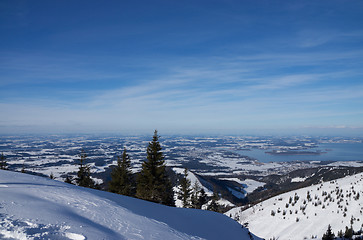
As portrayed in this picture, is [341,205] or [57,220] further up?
[57,220]

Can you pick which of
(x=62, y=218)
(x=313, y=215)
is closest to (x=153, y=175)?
(x=313, y=215)

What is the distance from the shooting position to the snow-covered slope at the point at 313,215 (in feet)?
51.5

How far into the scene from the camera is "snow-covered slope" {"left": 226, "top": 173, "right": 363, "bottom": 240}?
15695 millimetres

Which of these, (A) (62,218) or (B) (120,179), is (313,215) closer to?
(A) (62,218)

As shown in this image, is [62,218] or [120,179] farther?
[120,179]

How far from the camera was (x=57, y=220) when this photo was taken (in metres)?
4.56

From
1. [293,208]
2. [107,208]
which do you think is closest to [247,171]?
[293,208]

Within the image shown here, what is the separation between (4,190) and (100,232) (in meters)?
3.53

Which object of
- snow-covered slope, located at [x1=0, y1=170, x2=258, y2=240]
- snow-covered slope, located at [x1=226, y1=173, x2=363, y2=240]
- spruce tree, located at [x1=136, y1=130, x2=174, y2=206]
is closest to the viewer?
snow-covered slope, located at [x1=0, y1=170, x2=258, y2=240]

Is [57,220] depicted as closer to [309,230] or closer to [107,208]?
[107,208]

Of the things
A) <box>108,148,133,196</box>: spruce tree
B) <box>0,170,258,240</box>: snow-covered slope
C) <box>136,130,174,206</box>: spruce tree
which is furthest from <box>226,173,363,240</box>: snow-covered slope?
<box>108,148,133,196</box>: spruce tree

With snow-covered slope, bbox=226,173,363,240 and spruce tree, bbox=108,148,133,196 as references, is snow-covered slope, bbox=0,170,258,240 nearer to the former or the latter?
snow-covered slope, bbox=226,173,363,240

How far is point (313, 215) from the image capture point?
719 inches

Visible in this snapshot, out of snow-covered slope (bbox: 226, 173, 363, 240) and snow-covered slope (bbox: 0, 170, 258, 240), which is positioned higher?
snow-covered slope (bbox: 0, 170, 258, 240)
